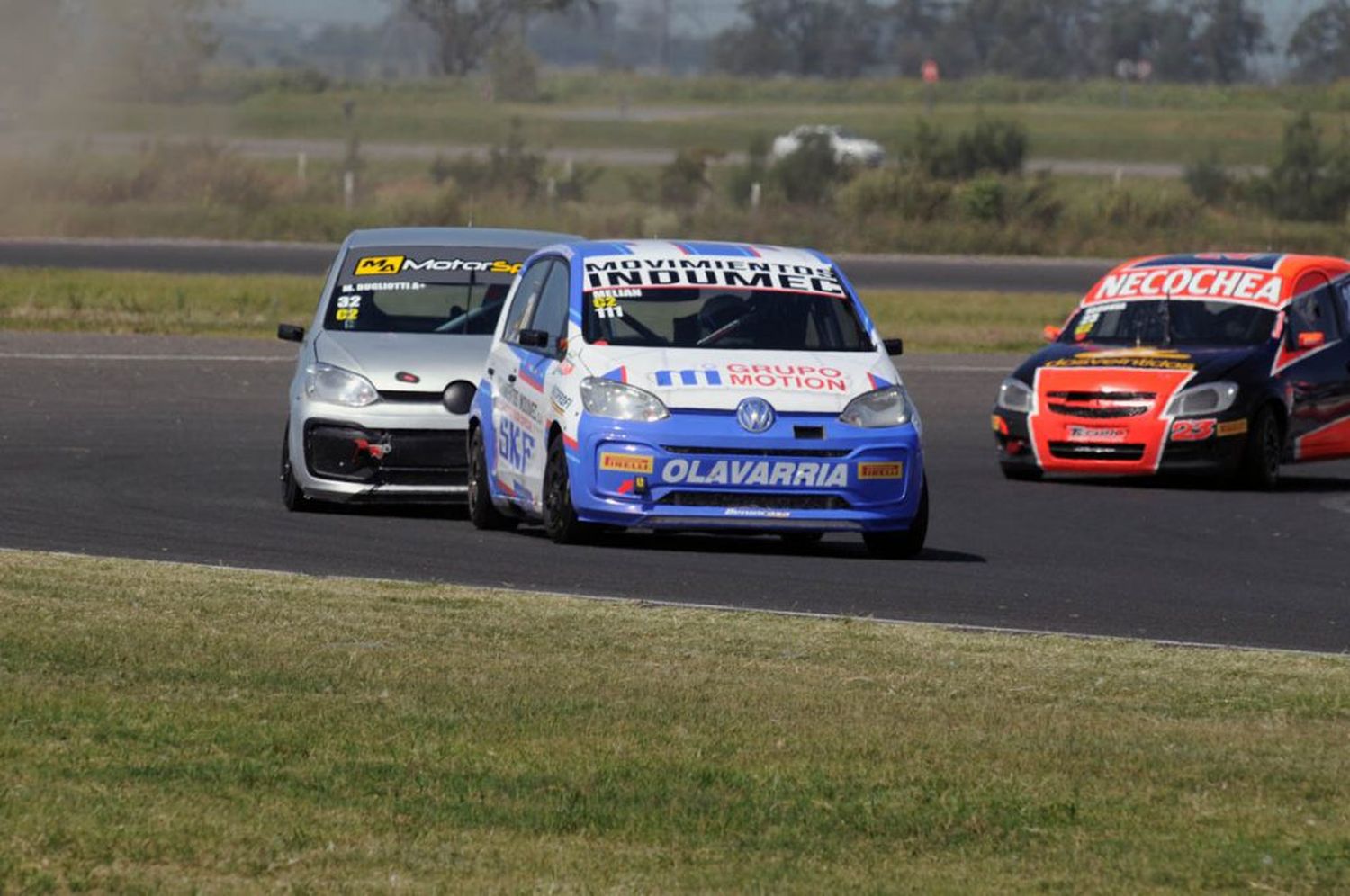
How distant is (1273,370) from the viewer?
61.7ft

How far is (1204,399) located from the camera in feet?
60.1

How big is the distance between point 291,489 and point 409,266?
1.65 m

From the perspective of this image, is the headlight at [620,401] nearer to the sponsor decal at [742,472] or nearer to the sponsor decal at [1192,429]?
the sponsor decal at [742,472]

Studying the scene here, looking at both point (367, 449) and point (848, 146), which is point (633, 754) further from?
point (848, 146)

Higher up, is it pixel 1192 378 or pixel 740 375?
pixel 740 375

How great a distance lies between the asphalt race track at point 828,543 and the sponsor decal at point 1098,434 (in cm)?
35

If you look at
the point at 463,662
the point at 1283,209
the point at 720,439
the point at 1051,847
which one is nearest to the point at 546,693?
the point at 463,662

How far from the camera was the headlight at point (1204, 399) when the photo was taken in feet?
59.8

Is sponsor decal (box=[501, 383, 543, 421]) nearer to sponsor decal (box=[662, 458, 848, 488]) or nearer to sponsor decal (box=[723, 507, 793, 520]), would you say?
sponsor decal (box=[662, 458, 848, 488])

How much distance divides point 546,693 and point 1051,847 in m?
2.51

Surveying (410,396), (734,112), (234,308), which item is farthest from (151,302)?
(734,112)

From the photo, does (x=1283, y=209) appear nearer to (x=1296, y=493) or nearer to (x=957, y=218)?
(x=957, y=218)

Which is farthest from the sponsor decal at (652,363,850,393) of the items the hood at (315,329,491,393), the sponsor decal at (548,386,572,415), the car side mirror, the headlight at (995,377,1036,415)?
the car side mirror

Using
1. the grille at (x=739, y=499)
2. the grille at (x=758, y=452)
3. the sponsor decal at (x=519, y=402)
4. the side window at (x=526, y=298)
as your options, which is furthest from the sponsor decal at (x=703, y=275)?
the grille at (x=739, y=499)
